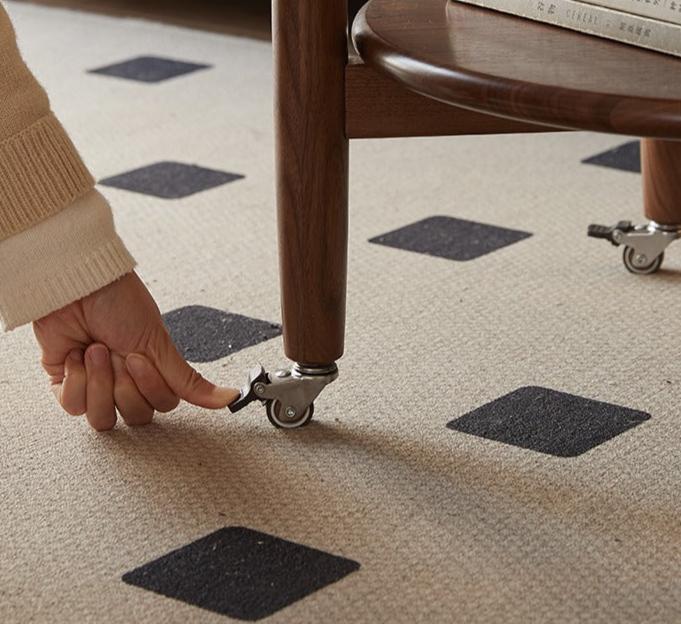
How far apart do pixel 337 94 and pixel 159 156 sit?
788 millimetres

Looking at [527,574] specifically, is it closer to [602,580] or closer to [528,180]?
[602,580]

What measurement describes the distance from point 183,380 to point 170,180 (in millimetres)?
646

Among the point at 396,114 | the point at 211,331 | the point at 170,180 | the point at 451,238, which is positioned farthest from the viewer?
the point at 170,180

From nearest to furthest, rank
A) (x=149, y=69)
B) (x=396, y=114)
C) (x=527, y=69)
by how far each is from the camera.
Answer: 1. (x=527, y=69)
2. (x=396, y=114)
3. (x=149, y=69)

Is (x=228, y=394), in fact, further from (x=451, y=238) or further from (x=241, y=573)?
(x=451, y=238)

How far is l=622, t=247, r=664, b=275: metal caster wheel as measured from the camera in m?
1.19

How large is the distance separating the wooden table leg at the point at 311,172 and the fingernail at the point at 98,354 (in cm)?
11

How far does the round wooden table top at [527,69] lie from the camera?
0.60 m

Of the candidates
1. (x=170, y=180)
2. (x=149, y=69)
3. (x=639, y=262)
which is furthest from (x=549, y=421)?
(x=149, y=69)

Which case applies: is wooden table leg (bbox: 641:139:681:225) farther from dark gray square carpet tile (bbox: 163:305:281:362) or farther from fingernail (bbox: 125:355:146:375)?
fingernail (bbox: 125:355:146:375)

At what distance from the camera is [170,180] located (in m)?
1.52

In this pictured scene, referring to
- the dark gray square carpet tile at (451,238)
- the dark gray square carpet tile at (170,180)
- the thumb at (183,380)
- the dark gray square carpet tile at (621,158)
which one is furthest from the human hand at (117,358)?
the dark gray square carpet tile at (621,158)

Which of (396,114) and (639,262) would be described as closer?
(396,114)

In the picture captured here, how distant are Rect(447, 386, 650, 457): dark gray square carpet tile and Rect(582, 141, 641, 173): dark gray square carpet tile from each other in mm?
617
